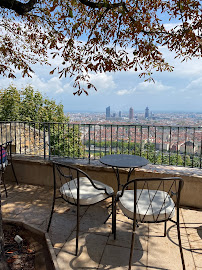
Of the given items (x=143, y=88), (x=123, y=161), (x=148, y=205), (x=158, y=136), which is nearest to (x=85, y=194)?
(x=148, y=205)

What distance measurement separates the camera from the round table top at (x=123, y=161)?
2.92 meters

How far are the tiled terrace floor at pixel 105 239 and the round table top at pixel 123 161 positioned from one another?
86 cm

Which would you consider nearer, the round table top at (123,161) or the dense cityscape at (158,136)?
the round table top at (123,161)

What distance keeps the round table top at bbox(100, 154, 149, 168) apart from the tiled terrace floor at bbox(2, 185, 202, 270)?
86cm

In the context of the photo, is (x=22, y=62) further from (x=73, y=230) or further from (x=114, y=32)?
(x=73, y=230)

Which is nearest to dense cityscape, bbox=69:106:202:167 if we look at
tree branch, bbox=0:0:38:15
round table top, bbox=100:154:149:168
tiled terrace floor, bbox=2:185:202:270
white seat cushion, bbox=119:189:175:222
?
round table top, bbox=100:154:149:168

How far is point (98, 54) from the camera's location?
3236 millimetres

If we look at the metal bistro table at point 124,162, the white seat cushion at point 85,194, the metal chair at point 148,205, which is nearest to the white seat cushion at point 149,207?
the metal chair at point 148,205

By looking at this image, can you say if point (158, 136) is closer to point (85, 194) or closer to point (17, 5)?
point (85, 194)

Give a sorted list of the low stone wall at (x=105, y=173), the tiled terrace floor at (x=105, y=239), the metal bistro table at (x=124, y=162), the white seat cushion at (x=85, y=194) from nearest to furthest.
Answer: the tiled terrace floor at (x=105, y=239), the white seat cushion at (x=85, y=194), the metal bistro table at (x=124, y=162), the low stone wall at (x=105, y=173)

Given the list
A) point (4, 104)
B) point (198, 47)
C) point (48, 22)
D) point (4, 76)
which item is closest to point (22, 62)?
point (4, 76)

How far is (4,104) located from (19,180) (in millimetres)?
8507

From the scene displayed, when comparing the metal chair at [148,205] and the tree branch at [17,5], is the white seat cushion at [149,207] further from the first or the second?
the tree branch at [17,5]

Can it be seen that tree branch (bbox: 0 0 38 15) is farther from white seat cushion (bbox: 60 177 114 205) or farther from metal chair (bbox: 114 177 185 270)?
metal chair (bbox: 114 177 185 270)
